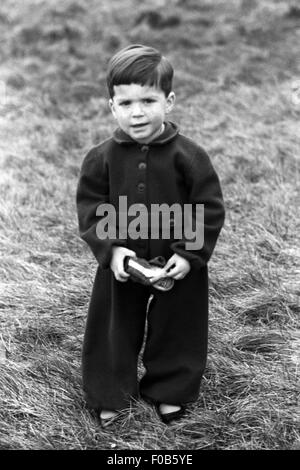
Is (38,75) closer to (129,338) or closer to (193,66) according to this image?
(193,66)

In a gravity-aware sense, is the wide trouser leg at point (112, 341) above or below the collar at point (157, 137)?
below

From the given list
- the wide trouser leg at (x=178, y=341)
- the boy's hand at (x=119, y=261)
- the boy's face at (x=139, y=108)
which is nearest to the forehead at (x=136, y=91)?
the boy's face at (x=139, y=108)

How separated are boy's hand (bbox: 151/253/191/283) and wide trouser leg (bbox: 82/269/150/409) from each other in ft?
0.65

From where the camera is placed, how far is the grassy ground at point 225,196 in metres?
2.56

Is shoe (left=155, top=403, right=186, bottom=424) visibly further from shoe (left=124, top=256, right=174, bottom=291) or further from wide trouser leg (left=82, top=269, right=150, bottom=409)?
shoe (left=124, top=256, right=174, bottom=291)

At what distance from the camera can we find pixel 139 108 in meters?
2.25

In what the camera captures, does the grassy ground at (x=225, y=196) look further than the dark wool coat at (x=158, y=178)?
Yes

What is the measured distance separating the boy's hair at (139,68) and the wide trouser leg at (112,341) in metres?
0.71

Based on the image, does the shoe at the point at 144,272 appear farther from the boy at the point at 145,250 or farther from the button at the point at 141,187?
the button at the point at 141,187

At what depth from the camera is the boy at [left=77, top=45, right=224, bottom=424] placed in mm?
2273

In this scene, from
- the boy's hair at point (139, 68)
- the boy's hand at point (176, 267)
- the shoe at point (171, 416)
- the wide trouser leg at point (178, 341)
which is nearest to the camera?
the boy's hair at point (139, 68)

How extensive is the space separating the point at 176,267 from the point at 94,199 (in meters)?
0.38

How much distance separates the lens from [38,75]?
8.42m

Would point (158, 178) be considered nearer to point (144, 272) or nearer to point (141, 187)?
point (141, 187)
